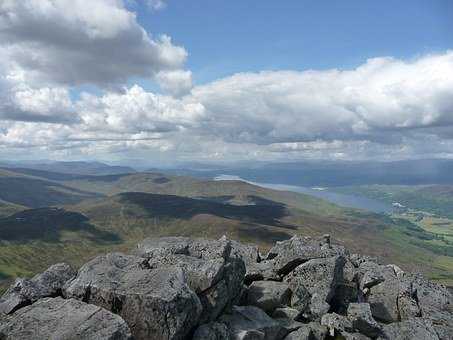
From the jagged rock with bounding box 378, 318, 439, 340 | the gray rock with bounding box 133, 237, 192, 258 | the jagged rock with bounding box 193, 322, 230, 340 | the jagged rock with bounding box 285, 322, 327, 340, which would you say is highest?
the gray rock with bounding box 133, 237, 192, 258

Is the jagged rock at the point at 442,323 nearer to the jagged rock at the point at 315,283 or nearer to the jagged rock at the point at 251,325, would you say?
the jagged rock at the point at 315,283

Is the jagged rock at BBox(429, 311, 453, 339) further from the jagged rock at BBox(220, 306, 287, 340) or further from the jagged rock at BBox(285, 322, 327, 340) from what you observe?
the jagged rock at BBox(220, 306, 287, 340)

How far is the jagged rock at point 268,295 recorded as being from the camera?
1289 inches

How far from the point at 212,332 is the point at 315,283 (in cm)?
1326

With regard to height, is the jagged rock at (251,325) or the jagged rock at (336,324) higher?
the jagged rock at (251,325)

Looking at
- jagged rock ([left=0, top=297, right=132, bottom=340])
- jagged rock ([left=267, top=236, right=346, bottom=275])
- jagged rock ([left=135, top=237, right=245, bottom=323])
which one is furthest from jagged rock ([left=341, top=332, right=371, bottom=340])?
jagged rock ([left=0, top=297, right=132, bottom=340])

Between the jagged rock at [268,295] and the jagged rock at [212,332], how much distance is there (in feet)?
20.7

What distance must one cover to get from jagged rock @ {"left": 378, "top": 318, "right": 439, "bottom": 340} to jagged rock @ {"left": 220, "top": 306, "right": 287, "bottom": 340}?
28.5 ft

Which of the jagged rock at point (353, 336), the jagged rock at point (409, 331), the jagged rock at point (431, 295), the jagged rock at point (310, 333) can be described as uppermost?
the jagged rock at point (310, 333)

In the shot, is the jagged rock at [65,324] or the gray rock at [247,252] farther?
the gray rock at [247,252]

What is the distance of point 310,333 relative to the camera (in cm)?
3011

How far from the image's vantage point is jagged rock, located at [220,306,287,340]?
2765 centimetres

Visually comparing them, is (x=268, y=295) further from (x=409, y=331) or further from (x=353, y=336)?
(x=409, y=331)

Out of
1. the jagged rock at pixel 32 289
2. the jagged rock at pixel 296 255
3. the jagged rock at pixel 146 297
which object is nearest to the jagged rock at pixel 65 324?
the jagged rock at pixel 146 297
